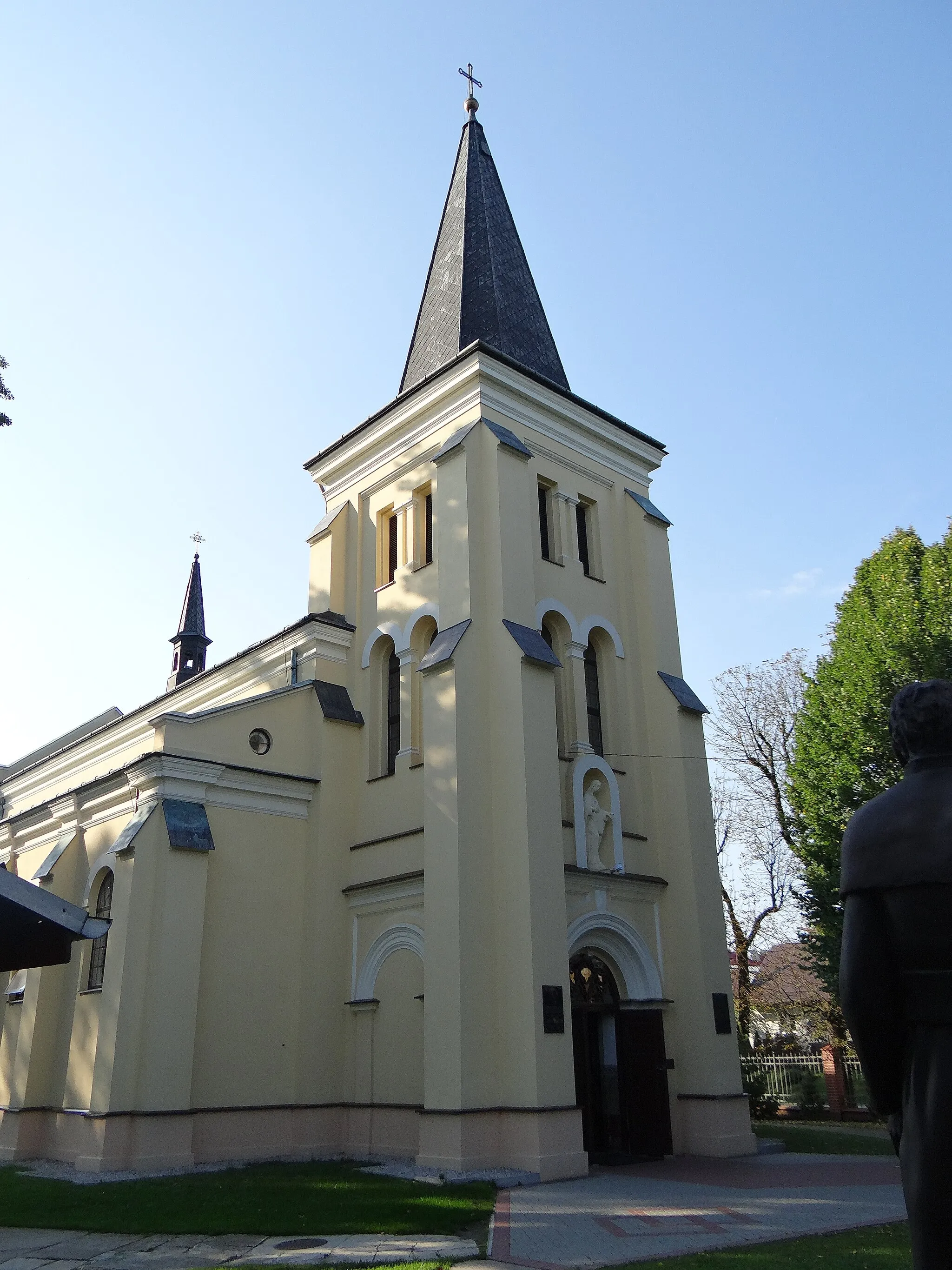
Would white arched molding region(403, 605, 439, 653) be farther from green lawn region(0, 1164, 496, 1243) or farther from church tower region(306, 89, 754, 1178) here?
green lawn region(0, 1164, 496, 1243)

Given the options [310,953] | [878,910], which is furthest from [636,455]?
[878,910]

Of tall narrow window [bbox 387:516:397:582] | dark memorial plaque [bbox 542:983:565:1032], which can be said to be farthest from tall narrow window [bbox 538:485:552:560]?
dark memorial plaque [bbox 542:983:565:1032]

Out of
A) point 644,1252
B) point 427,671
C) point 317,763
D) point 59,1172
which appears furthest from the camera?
point 317,763

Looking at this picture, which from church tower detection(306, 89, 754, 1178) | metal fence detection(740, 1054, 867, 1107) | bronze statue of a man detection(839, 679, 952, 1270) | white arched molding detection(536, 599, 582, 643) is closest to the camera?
bronze statue of a man detection(839, 679, 952, 1270)

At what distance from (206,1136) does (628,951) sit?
7809mm

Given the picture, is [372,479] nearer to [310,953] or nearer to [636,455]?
[636,455]

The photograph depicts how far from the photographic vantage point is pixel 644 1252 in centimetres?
940

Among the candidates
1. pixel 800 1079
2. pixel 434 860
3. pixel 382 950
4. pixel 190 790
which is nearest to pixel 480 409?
pixel 434 860

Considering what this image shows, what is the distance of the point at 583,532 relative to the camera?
21781 millimetres

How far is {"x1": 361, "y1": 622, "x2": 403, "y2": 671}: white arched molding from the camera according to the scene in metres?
20.2

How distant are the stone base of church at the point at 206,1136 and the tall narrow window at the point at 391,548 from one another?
10.4 m

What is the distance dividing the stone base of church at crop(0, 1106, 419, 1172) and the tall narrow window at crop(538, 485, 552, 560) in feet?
→ 35.0

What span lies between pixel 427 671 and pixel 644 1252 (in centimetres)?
971

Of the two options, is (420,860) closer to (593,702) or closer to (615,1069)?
(593,702)
